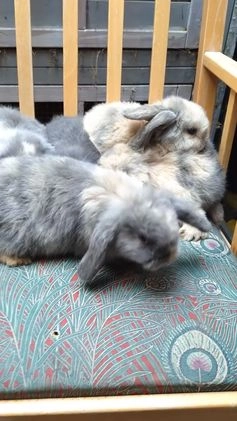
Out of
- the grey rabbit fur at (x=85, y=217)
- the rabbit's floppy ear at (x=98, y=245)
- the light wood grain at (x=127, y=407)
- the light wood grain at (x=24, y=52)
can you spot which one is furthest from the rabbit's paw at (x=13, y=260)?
the light wood grain at (x=24, y=52)

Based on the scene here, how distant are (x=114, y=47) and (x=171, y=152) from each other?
29 centimetres

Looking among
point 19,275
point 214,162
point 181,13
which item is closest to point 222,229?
point 214,162

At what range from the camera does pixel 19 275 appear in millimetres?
744

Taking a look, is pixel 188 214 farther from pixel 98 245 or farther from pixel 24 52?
pixel 24 52

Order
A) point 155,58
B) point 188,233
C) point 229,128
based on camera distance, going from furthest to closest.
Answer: point 155,58, point 229,128, point 188,233

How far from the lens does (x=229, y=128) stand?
3.18 ft

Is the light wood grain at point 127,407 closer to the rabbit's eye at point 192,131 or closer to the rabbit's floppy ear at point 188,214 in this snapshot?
the rabbit's floppy ear at point 188,214

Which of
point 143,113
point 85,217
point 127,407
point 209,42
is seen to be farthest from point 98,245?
point 209,42

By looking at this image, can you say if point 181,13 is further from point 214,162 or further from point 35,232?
point 35,232

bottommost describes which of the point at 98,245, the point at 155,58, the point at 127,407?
the point at 127,407

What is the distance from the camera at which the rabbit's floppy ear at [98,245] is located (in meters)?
0.69

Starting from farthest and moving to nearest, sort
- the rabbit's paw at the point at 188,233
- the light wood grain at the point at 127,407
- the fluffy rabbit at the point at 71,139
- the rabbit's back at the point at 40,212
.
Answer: the fluffy rabbit at the point at 71,139
the rabbit's paw at the point at 188,233
the rabbit's back at the point at 40,212
the light wood grain at the point at 127,407

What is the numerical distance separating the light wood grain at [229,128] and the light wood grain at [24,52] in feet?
1.47

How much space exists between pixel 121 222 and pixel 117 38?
52 cm
